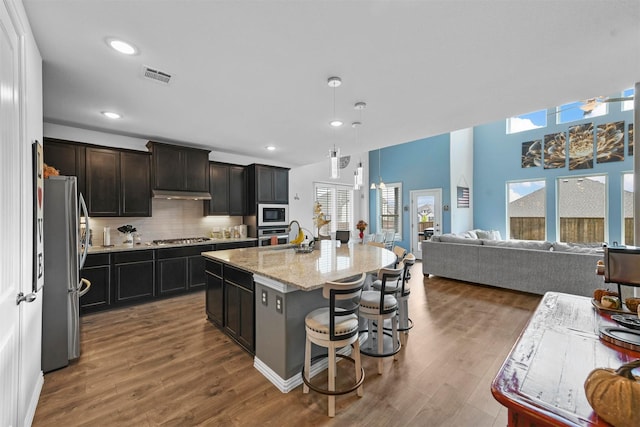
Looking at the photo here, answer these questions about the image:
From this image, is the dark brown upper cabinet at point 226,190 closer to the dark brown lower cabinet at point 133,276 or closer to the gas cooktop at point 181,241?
the gas cooktop at point 181,241

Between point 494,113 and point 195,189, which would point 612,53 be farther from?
point 195,189

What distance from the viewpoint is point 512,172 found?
771cm

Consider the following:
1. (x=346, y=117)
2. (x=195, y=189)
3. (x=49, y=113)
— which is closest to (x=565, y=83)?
(x=346, y=117)

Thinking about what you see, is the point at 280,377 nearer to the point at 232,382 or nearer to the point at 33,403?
the point at 232,382

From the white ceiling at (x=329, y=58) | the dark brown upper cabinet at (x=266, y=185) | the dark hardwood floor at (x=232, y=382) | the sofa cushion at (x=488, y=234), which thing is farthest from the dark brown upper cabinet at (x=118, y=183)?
the sofa cushion at (x=488, y=234)

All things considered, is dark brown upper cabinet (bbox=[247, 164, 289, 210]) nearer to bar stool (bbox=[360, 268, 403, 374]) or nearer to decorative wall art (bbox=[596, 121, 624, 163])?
bar stool (bbox=[360, 268, 403, 374])

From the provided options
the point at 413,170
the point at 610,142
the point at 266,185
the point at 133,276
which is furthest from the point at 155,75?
the point at 610,142

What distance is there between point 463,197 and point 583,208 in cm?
263

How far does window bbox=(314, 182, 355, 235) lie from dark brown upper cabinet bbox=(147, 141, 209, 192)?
3407mm

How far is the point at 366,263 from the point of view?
2729 mm

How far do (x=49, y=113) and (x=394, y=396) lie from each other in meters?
5.07

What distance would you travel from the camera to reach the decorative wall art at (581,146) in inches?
263

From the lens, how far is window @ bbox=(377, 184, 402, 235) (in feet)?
29.1

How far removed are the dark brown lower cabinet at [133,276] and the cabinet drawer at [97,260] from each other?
8cm
